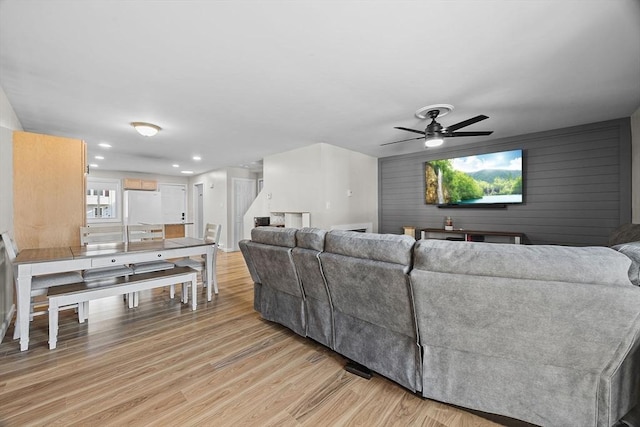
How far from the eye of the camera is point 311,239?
2.08m

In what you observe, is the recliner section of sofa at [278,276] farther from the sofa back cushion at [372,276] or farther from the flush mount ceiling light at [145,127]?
the flush mount ceiling light at [145,127]

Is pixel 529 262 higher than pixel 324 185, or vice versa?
pixel 324 185

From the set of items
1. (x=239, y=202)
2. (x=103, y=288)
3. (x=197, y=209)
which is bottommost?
(x=103, y=288)

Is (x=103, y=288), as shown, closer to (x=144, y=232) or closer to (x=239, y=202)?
(x=144, y=232)

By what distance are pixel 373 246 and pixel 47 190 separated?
154 inches

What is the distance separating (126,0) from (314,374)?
8.92ft

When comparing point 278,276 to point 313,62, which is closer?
point 313,62

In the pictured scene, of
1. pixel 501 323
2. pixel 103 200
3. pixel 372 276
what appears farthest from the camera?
pixel 103 200

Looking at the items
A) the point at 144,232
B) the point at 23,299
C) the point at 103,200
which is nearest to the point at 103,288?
the point at 23,299

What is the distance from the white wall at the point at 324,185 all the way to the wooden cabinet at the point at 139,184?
4.30 metres

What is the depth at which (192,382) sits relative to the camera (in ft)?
5.95

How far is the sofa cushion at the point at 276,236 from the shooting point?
2.25m

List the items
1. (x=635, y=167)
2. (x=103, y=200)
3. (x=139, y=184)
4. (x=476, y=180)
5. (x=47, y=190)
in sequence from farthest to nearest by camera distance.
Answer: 1. (x=139, y=184)
2. (x=103, y=200)
3. (x=476, y=180)
4. (x=635, y=167)
5. (x=47, y=190)

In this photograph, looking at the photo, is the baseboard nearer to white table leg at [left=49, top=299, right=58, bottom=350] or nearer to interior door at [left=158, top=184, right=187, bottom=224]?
white table leg at [left=49, top=299, right=58, bottom=350]
